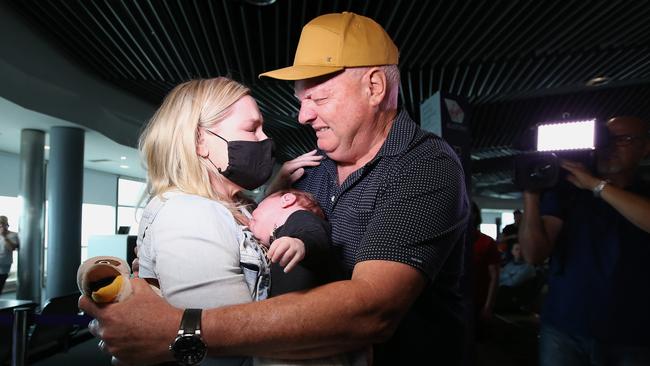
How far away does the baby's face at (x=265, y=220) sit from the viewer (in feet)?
3.89

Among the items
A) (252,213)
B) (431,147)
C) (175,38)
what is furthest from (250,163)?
(175,38)

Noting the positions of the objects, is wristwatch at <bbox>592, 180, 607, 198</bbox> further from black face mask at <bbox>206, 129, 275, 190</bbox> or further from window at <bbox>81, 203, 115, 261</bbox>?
window at <bbox>81, 203, 115, 261</bbox>

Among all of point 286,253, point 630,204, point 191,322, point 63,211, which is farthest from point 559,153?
point 63,211

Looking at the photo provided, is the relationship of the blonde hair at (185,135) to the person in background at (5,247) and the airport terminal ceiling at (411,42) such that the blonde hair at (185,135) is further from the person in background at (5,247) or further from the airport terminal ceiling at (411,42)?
the person in background at (5,247)

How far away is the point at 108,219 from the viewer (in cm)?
1347

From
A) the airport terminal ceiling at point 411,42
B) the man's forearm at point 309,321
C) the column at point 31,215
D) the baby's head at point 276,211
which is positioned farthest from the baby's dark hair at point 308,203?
the column at point 31,215

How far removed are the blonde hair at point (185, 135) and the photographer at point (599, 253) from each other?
1557 mm

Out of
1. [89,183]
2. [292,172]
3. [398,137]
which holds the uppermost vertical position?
[398,137]

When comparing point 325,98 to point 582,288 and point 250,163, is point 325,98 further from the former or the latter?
point 582,288

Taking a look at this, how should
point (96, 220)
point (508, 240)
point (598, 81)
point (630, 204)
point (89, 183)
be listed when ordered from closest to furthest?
point (630, 204) → point (598, 81) → point (508, 240) → point (89, 183) → point (96, 220)

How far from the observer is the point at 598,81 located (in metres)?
5.55

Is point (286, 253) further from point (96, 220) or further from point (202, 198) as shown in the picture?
point (96, 220)

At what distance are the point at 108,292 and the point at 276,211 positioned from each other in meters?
0.50

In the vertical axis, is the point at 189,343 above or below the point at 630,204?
below
